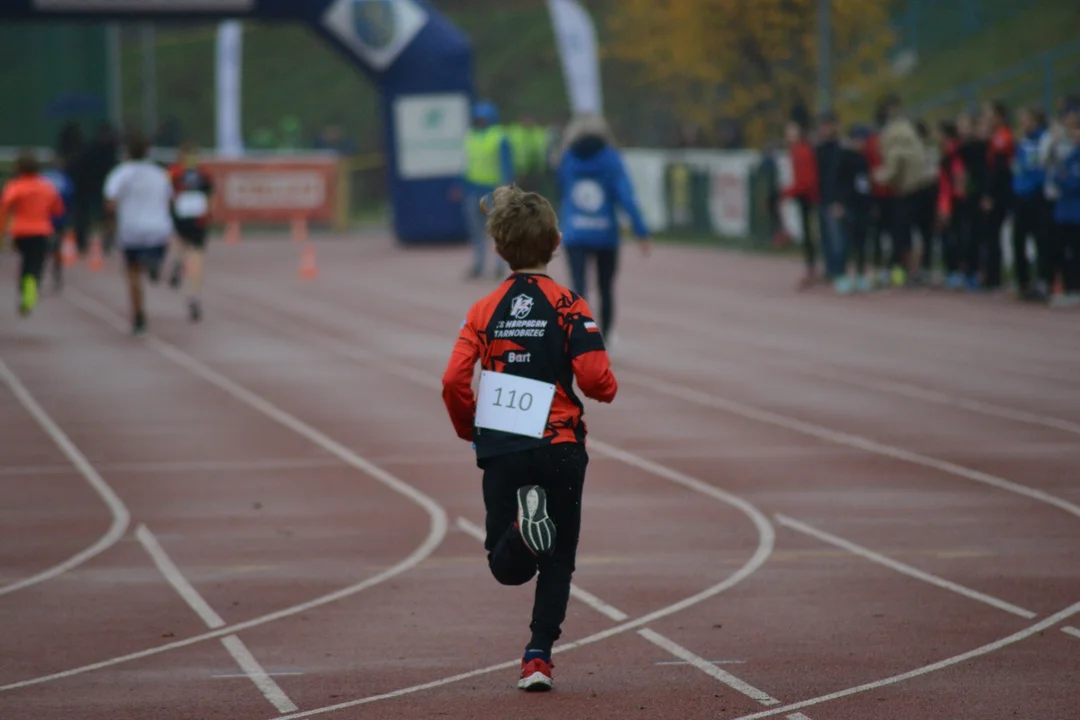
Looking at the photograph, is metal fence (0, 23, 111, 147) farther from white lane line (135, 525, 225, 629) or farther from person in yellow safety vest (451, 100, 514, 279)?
white lane line (135, 525, 225, 629)

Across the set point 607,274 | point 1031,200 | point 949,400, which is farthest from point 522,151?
point 949,400

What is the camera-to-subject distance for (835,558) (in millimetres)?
8648

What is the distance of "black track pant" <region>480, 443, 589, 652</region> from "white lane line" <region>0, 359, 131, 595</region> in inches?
112

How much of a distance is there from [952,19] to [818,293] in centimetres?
2217

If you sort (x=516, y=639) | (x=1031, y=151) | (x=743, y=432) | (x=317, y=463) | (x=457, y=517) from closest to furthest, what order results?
(x=516, y=639)
(x=457, y=517)
(x=317, y=463)
(x=743, y=432)
(x=1031, y=151)

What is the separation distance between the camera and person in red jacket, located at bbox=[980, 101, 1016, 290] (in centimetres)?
2052

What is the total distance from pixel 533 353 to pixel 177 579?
284 cm

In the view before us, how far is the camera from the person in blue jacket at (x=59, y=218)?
975 inches

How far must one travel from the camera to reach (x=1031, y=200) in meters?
19.9

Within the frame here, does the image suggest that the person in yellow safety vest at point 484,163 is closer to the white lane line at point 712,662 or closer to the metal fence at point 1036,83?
the metal fence at point 1036,83

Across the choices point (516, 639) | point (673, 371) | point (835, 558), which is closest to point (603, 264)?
point (673, 371)

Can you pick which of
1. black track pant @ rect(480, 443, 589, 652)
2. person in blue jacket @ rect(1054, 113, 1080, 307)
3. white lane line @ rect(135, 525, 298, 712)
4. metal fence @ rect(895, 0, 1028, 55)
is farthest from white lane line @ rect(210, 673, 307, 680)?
metal fence @ rect(895, 0, 1028, 55)

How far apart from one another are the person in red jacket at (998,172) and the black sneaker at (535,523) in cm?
1544

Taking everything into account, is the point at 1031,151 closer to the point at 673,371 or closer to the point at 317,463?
the point at 673,371
